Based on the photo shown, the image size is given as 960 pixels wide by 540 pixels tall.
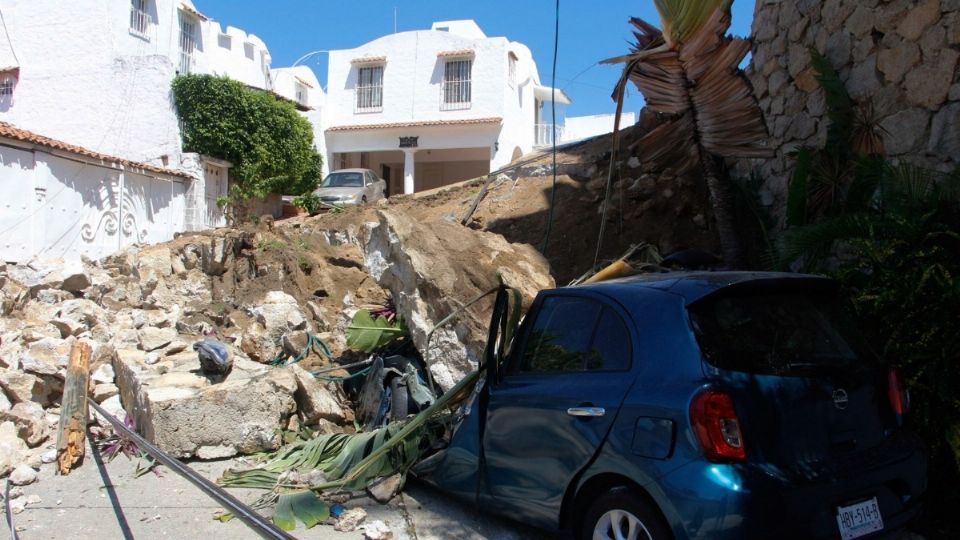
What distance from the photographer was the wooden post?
582 cm

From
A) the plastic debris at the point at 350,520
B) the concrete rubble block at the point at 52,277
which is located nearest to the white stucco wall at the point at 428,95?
the concrete rubble block at the point at 52,277

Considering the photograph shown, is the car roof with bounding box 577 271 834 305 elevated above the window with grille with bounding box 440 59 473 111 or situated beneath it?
situated beneath

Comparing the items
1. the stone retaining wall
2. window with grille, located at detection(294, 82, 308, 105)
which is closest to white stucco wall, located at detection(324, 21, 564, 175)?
window with grille, located at detection(294, 82, 308, 105)

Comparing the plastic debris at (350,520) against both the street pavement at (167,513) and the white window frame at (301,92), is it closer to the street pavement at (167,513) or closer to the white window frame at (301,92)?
the street pavement at (167,513)

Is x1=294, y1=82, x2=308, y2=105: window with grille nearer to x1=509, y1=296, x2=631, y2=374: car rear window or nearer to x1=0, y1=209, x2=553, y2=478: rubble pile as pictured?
x1=0, y1=209, x2=553, y2=478: rubble pile

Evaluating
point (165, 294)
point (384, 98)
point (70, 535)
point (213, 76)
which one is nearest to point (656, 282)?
point (70, 535)

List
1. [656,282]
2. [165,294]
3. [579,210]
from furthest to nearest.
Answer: [165,294] < [579,210] < [656,282]

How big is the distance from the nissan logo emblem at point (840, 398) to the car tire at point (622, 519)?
3.17ft

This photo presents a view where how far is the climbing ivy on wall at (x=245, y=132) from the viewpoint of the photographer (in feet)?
69.7

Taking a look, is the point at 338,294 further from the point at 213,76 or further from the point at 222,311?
the point at 213,76

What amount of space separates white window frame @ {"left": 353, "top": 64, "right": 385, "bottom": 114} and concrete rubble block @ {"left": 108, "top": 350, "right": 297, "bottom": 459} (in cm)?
2365

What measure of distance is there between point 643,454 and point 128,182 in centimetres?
1566

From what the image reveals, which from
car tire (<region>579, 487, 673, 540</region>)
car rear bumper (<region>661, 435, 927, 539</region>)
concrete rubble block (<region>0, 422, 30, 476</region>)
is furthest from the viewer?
concrete rubble block (<region>0, 422, 30, 476</region>)

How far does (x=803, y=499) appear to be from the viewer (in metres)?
2.86
